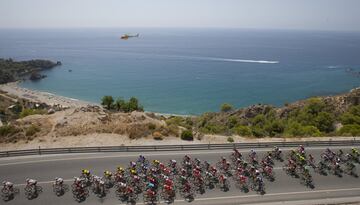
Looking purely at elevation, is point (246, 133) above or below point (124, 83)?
above

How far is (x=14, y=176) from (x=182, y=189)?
39.4 feet

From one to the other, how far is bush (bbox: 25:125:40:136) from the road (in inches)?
200

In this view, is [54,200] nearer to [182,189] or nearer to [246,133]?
[182,189]

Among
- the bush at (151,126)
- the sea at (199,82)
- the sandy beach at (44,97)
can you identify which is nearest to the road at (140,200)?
the bush at (151,126)

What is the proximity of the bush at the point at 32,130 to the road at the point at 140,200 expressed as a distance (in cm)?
509

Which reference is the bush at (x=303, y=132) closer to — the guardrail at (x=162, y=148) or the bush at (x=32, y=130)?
the guardrail at (x=162, y=148)

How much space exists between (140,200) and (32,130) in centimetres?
1653

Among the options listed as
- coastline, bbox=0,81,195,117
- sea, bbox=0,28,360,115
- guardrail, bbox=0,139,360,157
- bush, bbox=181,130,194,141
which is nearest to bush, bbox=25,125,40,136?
guardrail, bbox=0,139,360,157

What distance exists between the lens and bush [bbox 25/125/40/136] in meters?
30.9

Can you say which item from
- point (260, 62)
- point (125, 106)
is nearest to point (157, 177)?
point (125, 106)

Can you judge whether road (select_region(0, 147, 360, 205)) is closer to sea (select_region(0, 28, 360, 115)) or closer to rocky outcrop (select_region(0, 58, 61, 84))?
sea (select_region(0, 28, 360, 115))

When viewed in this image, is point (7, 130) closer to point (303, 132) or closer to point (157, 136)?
point (157, 136)

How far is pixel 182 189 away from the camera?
21.2 meters

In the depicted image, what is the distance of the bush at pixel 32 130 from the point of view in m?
30.9
